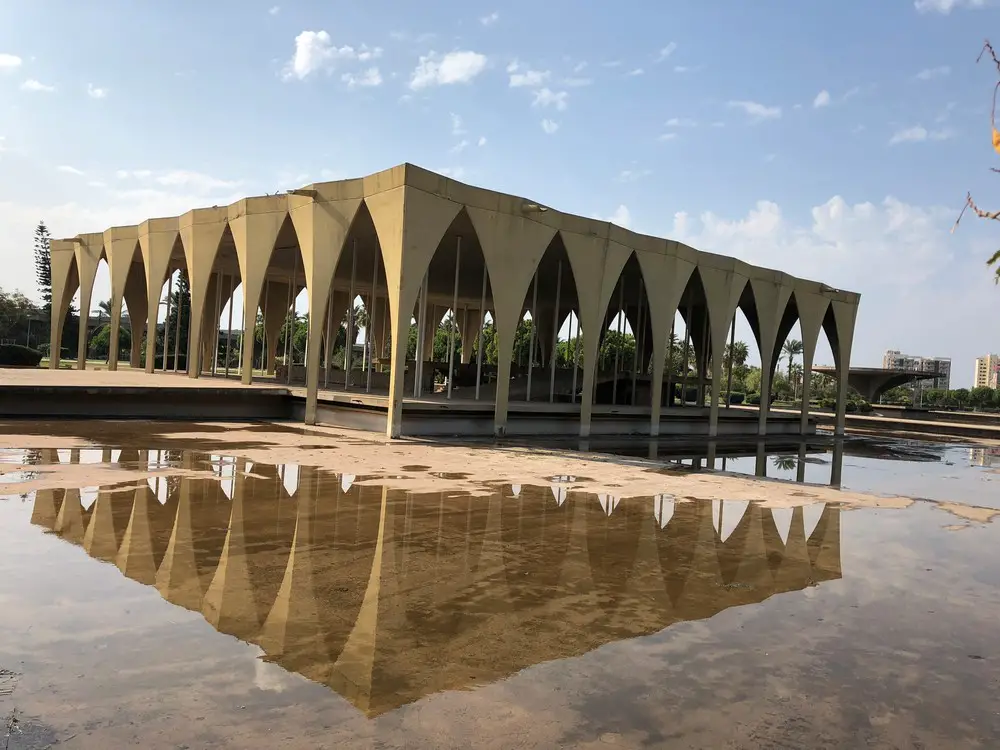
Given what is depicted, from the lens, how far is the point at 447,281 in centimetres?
3034

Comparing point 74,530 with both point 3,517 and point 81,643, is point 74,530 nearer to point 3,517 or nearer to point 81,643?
point 3,517

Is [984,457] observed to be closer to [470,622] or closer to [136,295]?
[470,622]

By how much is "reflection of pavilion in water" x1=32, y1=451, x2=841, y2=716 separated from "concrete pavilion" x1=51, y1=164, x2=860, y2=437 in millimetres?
8038

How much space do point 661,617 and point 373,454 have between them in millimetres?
9008

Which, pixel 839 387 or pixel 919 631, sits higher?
pixel 839 387

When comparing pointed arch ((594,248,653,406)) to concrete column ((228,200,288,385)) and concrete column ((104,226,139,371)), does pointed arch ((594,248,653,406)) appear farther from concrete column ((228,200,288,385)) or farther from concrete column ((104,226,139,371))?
concrete column ((104,226,139,371))

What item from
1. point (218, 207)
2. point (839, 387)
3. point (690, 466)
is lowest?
point (690, 466)

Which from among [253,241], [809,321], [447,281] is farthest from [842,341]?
[253,241]

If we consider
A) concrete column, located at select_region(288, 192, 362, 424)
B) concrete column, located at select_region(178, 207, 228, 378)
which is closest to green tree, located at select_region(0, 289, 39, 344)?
concrete column, located at select_region(178, 207, 228, 378)

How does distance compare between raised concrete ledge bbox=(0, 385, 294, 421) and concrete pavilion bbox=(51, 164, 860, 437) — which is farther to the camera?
raised concrete ledge bbox=(0, 385, 294, 421)

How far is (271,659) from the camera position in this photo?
3848 mm

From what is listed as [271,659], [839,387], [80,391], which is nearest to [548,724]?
[271,659]

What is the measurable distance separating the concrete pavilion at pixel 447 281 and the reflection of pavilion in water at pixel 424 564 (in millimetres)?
8038

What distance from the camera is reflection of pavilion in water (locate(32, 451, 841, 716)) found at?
13.7 feet
